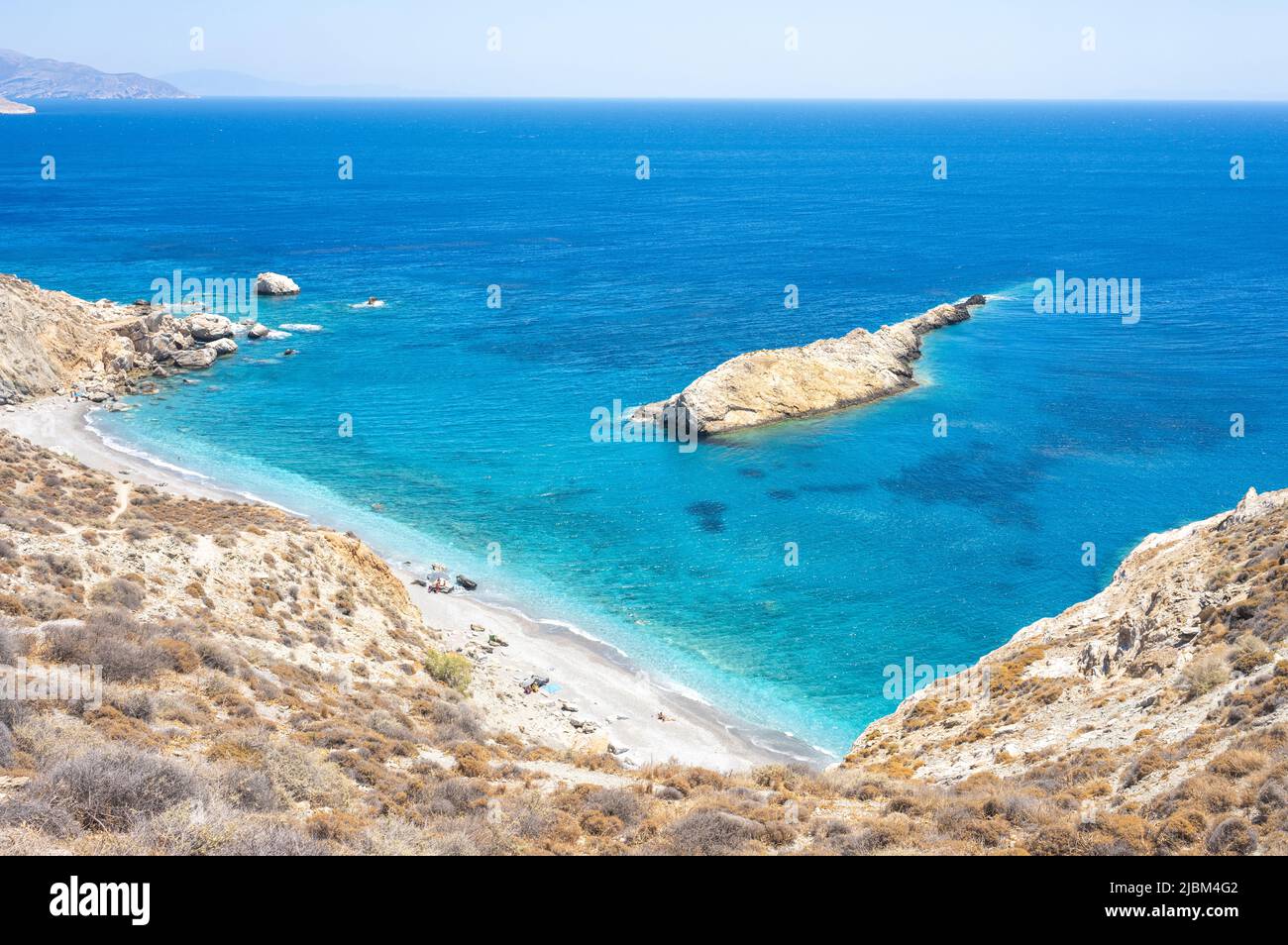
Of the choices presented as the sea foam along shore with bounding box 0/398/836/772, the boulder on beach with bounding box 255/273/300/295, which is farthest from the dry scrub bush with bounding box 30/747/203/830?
the boulder on beach with bounding box 255/273/300/295

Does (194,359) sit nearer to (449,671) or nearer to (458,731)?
(449,671)

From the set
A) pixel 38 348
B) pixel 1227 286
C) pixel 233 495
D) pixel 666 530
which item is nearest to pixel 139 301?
pixel 38 348

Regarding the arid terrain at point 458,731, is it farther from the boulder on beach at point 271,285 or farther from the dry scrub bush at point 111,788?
the boulder on beach at point 271,285

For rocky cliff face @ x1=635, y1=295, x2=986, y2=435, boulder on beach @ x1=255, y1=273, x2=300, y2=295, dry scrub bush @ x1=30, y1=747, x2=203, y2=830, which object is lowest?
dry scrub bush @ x1=30, y1=747, x2=203, y2=830

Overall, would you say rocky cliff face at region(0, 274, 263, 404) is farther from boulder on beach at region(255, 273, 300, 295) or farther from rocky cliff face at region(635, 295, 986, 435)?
rocky cliff face at region(635, 295, 986, 435)

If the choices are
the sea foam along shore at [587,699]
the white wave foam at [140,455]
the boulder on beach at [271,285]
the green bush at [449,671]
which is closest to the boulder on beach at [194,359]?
the white wave foam at [140,455]
